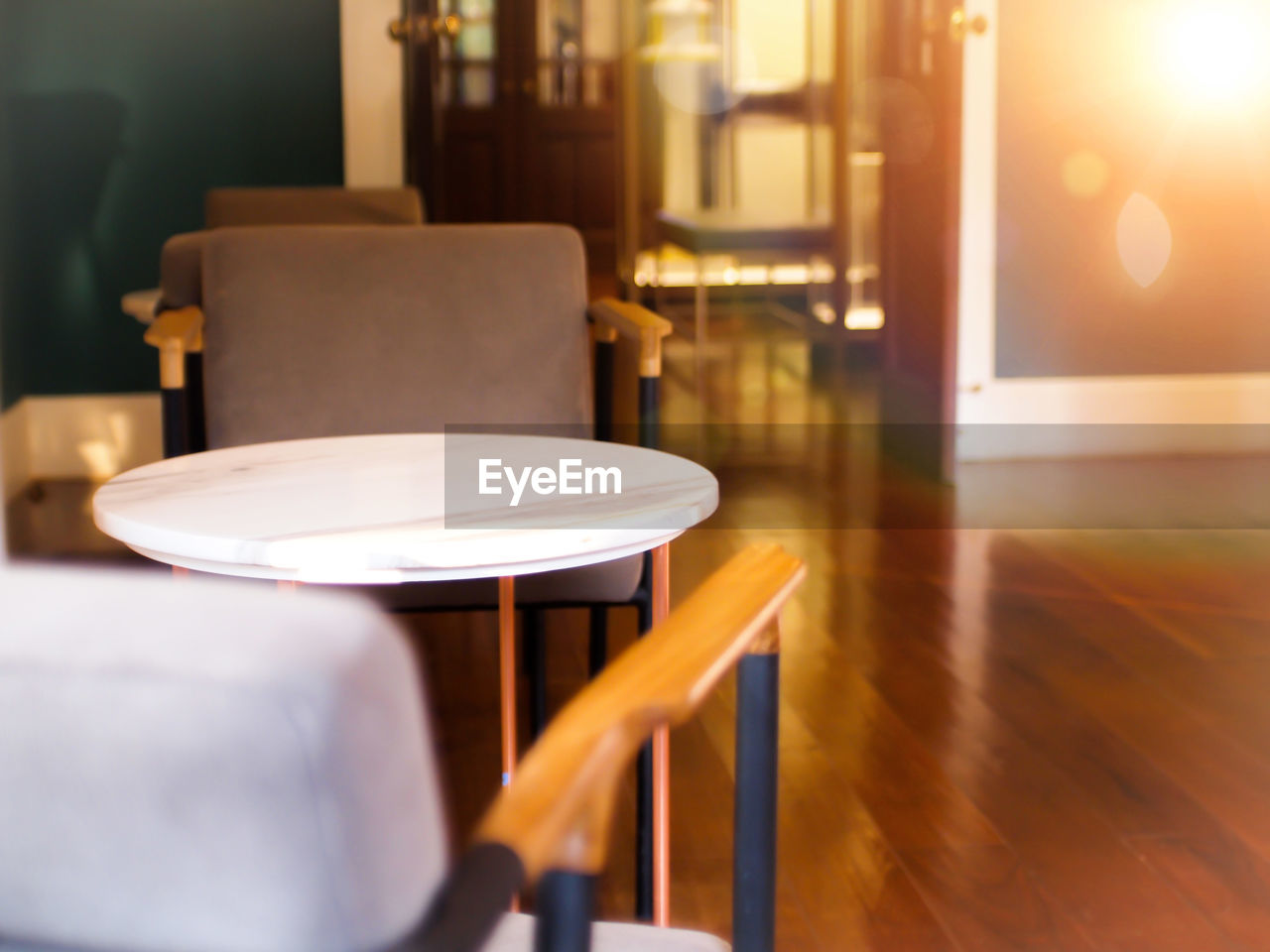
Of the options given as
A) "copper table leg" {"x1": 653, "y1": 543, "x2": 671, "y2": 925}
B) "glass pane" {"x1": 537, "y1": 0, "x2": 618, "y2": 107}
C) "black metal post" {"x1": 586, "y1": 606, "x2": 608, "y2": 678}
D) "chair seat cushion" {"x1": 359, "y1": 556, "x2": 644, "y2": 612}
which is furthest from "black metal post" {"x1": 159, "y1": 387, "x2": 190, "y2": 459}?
"glass pane" {"x1": 537, "y1": 0, "x2": 618, "y2": 107}

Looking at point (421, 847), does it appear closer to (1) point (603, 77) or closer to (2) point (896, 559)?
(2) point (896, 559)

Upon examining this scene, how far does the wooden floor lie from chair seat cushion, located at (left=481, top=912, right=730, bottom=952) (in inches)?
29.3

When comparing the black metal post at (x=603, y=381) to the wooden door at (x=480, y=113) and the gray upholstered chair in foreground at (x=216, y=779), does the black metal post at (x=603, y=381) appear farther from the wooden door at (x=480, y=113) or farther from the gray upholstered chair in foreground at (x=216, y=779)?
the wooden door at (x=480, y=113)

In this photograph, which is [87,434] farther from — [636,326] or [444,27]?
[636,326]

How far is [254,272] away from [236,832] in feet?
5.04

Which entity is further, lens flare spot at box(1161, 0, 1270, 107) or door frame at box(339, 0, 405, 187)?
door frame at box(339, 0, 405, 187)

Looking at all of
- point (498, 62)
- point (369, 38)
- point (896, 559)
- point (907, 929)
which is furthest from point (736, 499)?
point (498, 62)

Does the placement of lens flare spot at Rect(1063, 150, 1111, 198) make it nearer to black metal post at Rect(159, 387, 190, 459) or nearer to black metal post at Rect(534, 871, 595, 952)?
black metal post at Rect(159, 387, 190, 459)

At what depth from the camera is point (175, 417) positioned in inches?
78.9

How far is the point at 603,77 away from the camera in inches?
301

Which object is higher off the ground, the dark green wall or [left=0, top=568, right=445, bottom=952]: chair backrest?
the dark green wall

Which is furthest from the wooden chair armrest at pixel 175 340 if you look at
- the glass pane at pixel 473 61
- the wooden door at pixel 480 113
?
the glass pane at pixel 473 61

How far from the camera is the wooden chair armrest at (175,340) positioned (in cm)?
190

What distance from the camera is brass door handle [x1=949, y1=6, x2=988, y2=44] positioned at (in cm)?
374
